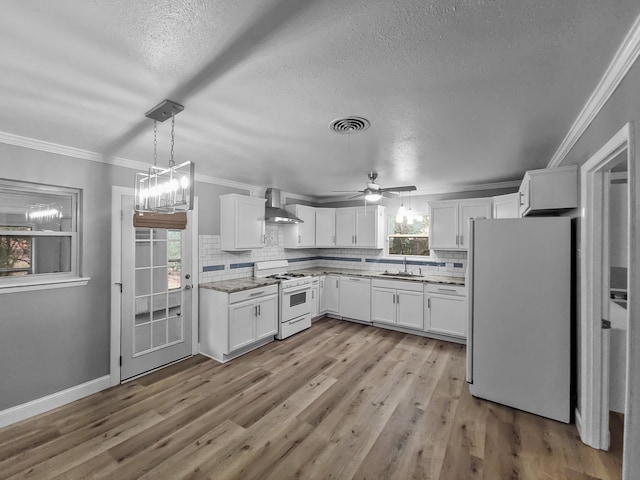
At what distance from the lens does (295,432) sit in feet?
7.54

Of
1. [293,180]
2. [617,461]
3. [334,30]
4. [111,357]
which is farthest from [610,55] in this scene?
[111,357]

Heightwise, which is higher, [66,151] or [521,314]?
[66,151]

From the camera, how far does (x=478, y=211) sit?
14.2 feet

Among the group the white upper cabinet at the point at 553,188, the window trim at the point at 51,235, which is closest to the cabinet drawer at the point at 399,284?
the white upper cabinet at the point at 553,188

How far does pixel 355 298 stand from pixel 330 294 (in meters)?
0.54

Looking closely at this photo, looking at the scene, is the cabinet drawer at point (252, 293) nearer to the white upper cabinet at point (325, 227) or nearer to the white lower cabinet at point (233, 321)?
the white lower cabinet at point (233, 321)

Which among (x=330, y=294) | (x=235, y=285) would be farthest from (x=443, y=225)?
(x=235, y=285)

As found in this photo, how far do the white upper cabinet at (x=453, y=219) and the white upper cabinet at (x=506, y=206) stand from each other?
0.42 ft

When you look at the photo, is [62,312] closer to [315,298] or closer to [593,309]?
[315,298]

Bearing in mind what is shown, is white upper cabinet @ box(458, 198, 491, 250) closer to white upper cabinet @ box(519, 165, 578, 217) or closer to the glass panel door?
white upper cabinet @ box(519, 165, 578, 217)

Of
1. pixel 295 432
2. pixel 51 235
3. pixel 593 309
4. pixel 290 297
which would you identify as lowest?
pixel 295 432

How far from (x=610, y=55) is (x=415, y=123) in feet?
3.51

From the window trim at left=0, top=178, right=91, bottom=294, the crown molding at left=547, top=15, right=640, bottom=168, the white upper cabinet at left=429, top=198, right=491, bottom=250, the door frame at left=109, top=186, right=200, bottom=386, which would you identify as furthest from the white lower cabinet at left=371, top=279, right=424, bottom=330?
the window trim at left=0, top=178, right=91, bottom=294

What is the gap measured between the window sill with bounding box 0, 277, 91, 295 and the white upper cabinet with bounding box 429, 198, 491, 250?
15.3 feet
